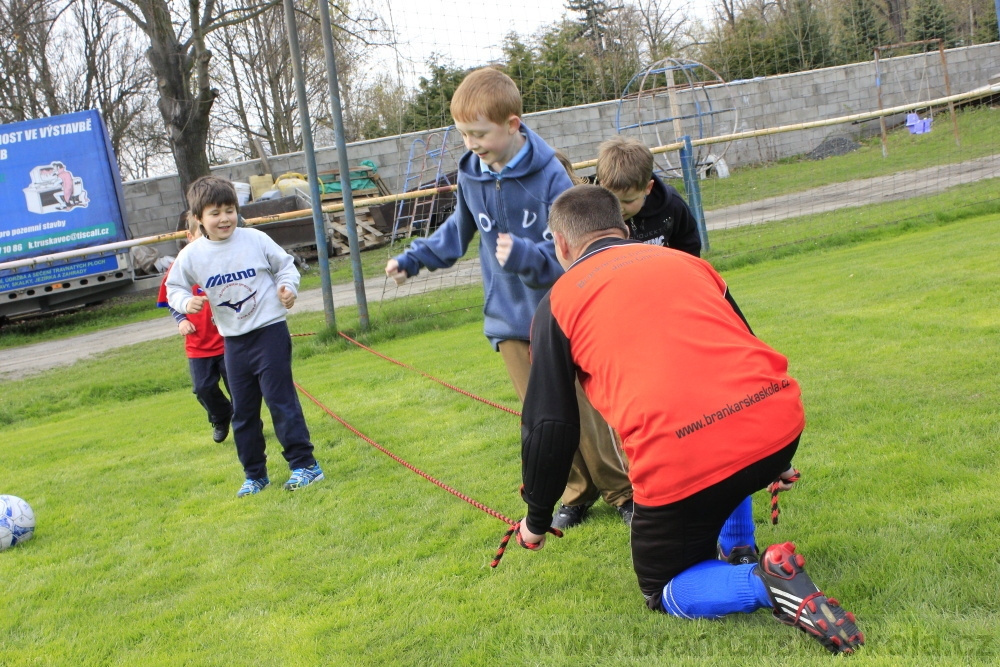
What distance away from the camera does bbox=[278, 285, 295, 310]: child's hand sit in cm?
450

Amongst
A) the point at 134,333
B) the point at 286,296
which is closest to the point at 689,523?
the point at 286,296

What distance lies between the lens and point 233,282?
181 inches

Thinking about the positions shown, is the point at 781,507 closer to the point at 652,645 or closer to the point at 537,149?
the point at 652,645

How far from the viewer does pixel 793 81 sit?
66.4ft

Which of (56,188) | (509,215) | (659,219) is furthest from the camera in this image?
(56,188)

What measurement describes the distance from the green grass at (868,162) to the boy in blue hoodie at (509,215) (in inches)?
516

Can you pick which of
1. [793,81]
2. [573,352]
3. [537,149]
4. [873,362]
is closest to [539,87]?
[793,81]

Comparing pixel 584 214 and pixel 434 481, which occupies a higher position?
pixel 584 214

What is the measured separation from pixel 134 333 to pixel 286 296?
9.68 metres

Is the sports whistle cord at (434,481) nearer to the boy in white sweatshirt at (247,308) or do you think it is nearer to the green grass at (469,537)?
the green grass at (469,537)

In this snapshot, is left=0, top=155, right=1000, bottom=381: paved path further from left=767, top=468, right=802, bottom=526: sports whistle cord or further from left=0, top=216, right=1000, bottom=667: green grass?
left=767, top=468, right=802, bottom=526: sports whistle cord

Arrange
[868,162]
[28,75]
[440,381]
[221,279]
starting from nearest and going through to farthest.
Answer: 1. [221,279]
2. [440,381]
3. [868,162]
4. [28,75]

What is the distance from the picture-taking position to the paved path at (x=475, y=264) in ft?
39.7

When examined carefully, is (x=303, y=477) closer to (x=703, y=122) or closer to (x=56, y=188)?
(x=56, y=188)
